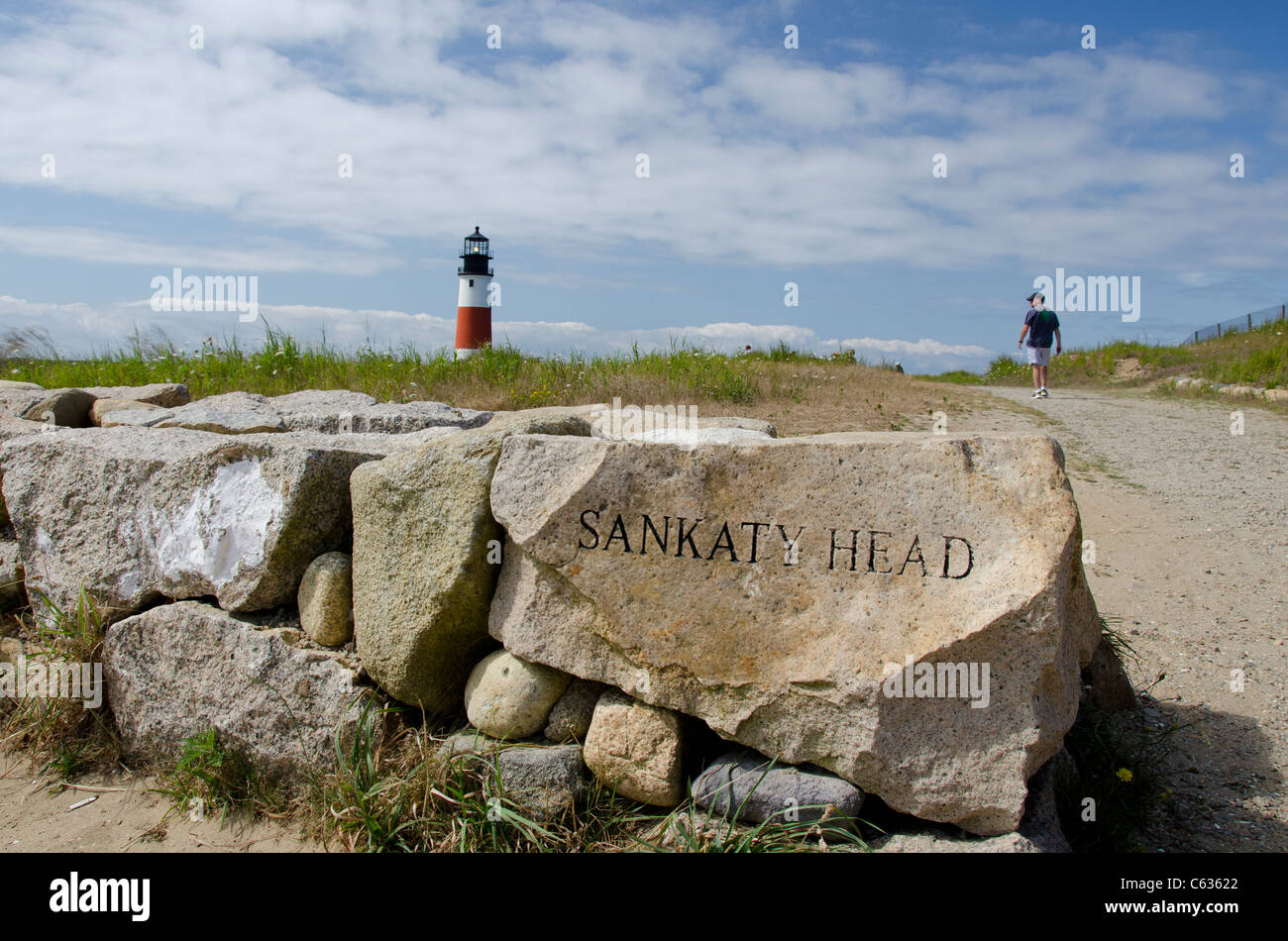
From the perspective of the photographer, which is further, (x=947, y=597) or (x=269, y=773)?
(x=269, y=773)

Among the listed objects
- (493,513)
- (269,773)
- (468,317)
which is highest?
(468,317)

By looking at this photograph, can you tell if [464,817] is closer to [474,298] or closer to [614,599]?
[614,599]

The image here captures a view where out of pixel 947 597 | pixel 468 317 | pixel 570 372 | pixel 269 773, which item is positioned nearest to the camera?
pixel 947 597

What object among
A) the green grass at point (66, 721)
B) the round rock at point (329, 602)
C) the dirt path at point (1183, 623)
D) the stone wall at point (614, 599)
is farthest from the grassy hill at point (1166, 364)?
the green grass at point (66, 721)

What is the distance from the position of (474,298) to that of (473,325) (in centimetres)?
71

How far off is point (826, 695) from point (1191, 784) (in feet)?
6.12

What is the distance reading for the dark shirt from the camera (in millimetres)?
11938

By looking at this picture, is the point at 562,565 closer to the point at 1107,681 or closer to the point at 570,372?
the point at 1107,681

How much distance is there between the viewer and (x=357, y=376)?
357 inches

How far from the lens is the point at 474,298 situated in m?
18.7

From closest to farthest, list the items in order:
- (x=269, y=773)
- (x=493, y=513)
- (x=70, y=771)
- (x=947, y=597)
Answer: (x=947, y=597) < (x=493, y=513) < (x=269, y=773) < (x=70, y=771)

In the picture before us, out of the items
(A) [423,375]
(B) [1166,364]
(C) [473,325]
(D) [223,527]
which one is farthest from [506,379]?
(B) [1166,364]

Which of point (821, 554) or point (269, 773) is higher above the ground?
point (821, 554)
